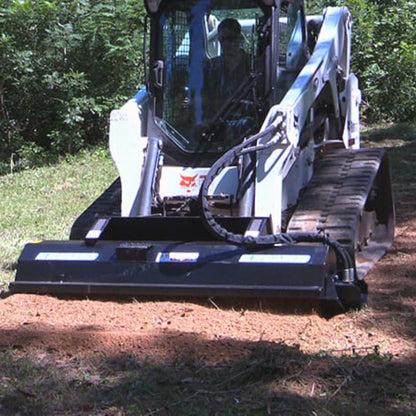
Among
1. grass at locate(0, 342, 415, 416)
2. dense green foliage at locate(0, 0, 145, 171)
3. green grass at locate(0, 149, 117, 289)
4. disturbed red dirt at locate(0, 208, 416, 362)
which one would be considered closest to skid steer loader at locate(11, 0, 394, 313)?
disturbed red dirt at locate(0, 208, 416, 362)

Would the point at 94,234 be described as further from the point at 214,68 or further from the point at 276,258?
the point at 214,68

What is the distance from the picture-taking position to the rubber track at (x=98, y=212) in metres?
6.51

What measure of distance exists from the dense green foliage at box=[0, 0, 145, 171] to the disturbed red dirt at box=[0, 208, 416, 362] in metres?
9.23

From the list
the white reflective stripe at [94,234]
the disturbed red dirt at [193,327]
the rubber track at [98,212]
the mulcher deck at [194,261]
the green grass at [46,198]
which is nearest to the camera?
the disturbed red dirt at [193,327]

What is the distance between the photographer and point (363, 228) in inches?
275

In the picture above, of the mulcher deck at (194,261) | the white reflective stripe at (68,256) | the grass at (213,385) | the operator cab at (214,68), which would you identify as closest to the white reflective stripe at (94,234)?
the mulcher deck at (194,261)

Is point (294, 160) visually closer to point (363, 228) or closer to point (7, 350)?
point (363, 228)

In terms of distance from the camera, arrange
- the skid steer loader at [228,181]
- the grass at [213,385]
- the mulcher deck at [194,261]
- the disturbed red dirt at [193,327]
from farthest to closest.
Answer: the skid steer loader at [228,181] → the mulcher deck at [194,261] → the disturbed red dirt at [193,327] → the grass at [213,385]

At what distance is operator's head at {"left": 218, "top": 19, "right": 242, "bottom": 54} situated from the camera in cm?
624

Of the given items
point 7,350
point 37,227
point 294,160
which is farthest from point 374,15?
point 7,350

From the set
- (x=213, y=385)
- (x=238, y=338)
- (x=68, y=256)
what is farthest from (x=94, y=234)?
(x=213, y=385)

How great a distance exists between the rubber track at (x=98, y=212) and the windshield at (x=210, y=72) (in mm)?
947

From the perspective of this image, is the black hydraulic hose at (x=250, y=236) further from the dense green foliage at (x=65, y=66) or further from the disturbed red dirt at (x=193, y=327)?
the dense green foliage at (x=65, y=66)

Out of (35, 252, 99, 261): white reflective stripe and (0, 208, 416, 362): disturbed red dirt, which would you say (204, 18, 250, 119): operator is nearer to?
(35, 252, 99, 261): white reflective stripe
